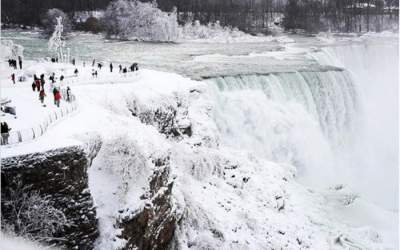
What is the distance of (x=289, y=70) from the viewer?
3869cm

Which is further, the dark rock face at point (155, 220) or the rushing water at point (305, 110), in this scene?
the rushing water at point (305, 110)

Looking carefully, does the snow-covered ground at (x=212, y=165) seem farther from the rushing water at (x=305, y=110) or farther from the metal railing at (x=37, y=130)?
the metal railing at (x=37, y=130)

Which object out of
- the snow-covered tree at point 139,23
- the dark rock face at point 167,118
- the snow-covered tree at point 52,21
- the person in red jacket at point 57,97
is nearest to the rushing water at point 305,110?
the dark rock face at point 167,118

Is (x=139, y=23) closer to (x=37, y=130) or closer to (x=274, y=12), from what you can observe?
→ (x=274, y=12)

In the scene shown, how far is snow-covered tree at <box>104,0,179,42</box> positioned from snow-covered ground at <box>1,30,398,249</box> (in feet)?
118

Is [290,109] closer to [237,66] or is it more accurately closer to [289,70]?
[289,70]

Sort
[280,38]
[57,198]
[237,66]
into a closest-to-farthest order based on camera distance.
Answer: [57,198]
[237,66]
[280,38]

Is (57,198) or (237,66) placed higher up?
(237,66)

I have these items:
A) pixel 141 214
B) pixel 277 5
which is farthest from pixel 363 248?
pixel 277 5

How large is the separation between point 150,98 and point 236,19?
7157 centimetres

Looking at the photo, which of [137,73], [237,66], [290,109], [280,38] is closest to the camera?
[137,73]

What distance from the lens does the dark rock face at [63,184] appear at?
40.8 feet

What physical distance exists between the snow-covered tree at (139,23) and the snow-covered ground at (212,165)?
1420 inches

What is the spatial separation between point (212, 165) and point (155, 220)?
7.71 m
